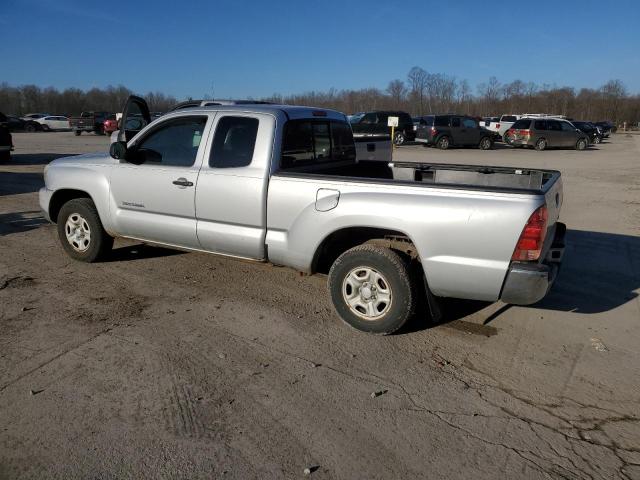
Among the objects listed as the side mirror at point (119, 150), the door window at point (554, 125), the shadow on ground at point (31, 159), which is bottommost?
the shadow on ground at point (31, 159)

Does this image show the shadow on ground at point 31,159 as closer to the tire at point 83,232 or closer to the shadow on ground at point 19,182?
the shadow on ground at point 19,182

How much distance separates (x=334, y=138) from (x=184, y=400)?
3.34 m

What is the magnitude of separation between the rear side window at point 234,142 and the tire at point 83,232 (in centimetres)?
178

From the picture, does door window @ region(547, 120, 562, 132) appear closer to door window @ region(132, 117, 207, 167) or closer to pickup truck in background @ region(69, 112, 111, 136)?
door window @ region(132, 117, 207, 167)

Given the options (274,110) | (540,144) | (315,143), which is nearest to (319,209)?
(274,110)

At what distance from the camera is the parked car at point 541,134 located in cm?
2847

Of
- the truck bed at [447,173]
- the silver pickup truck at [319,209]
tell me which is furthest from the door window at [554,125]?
the silver pickup truck at [319,209]

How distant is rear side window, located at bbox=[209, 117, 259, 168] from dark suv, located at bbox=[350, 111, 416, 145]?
21249 millimetres

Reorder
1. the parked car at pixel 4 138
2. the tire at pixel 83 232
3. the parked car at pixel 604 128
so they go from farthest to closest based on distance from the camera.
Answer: the parked car at pixel 604 128 → the parked car at pixel 4 138 → the tire at pixel 83 232

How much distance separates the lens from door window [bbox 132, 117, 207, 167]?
5062 millimetres

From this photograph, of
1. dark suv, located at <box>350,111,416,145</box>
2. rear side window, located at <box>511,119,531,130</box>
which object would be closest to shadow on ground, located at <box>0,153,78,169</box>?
dark suv, located at <box>350,111,416,145</box>

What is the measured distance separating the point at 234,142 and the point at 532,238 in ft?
9.02

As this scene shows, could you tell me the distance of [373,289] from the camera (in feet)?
13.7

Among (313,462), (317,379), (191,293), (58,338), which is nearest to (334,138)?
(191,293)
